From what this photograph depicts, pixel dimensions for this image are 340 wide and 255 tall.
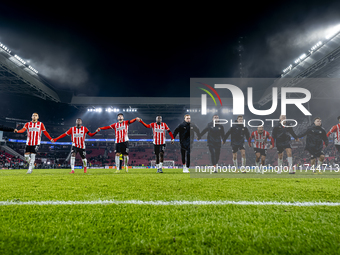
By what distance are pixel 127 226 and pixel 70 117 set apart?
1786 inches

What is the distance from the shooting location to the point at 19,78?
1085 inches

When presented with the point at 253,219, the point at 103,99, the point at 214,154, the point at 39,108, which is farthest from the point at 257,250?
the point at 39,108

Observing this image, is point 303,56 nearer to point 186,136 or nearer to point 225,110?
point 225,110

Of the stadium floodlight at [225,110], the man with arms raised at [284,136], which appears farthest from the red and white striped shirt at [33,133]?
the stadium floodlight at [225,110]

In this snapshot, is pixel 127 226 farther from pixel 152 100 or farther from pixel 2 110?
pixel 2 110

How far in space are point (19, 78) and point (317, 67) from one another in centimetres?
3625

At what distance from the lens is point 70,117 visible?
42656 millimetres

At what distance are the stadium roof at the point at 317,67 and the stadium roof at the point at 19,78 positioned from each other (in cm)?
3386

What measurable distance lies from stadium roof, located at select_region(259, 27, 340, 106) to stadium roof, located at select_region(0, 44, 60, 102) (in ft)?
111

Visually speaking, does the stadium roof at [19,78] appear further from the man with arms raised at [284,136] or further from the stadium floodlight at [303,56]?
the stadium floodlight at [303,56]

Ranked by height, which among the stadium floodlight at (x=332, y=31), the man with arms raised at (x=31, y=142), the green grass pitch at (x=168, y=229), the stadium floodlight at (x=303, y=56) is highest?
the stadium floodlight at (x=332, y=31)

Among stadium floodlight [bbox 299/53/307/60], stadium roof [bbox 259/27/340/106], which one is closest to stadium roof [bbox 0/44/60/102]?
stadium floodlight [bbox 299/53/307/60]

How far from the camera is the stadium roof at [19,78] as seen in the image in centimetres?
2472

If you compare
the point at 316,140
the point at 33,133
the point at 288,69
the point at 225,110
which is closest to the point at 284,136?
the point at 316,140
